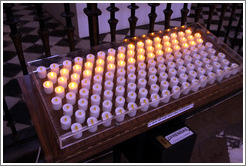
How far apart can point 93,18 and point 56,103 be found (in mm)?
552

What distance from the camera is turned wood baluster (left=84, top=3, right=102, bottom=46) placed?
135cm

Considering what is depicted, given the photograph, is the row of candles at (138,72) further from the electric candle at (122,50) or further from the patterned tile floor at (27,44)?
the patterned tile floor at (27,44)

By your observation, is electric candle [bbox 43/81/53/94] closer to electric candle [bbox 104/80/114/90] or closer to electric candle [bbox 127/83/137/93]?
electric candle [bbox 104/80/114/90]

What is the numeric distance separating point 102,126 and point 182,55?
2.30ft

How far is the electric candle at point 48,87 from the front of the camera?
1238 millimetres

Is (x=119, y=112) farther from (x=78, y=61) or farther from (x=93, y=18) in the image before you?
(x=93, y=18)

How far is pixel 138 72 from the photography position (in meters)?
1.35

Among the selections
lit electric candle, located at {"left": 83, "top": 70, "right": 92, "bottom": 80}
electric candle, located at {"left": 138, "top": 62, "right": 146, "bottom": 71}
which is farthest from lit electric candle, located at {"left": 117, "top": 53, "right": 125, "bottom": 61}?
lit electric candle, located at {"left": 83, "top": 70, "right": 92, "bottom": 80}

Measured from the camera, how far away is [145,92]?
124 cm

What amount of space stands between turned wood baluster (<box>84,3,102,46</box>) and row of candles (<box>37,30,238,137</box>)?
0.41ft

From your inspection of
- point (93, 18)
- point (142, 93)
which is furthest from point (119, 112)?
point (93, 18)

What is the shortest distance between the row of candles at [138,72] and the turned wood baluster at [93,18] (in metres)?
0.12

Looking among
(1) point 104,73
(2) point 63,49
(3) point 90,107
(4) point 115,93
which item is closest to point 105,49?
(1) point 104,73

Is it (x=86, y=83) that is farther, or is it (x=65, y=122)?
(x=86, y=83)
